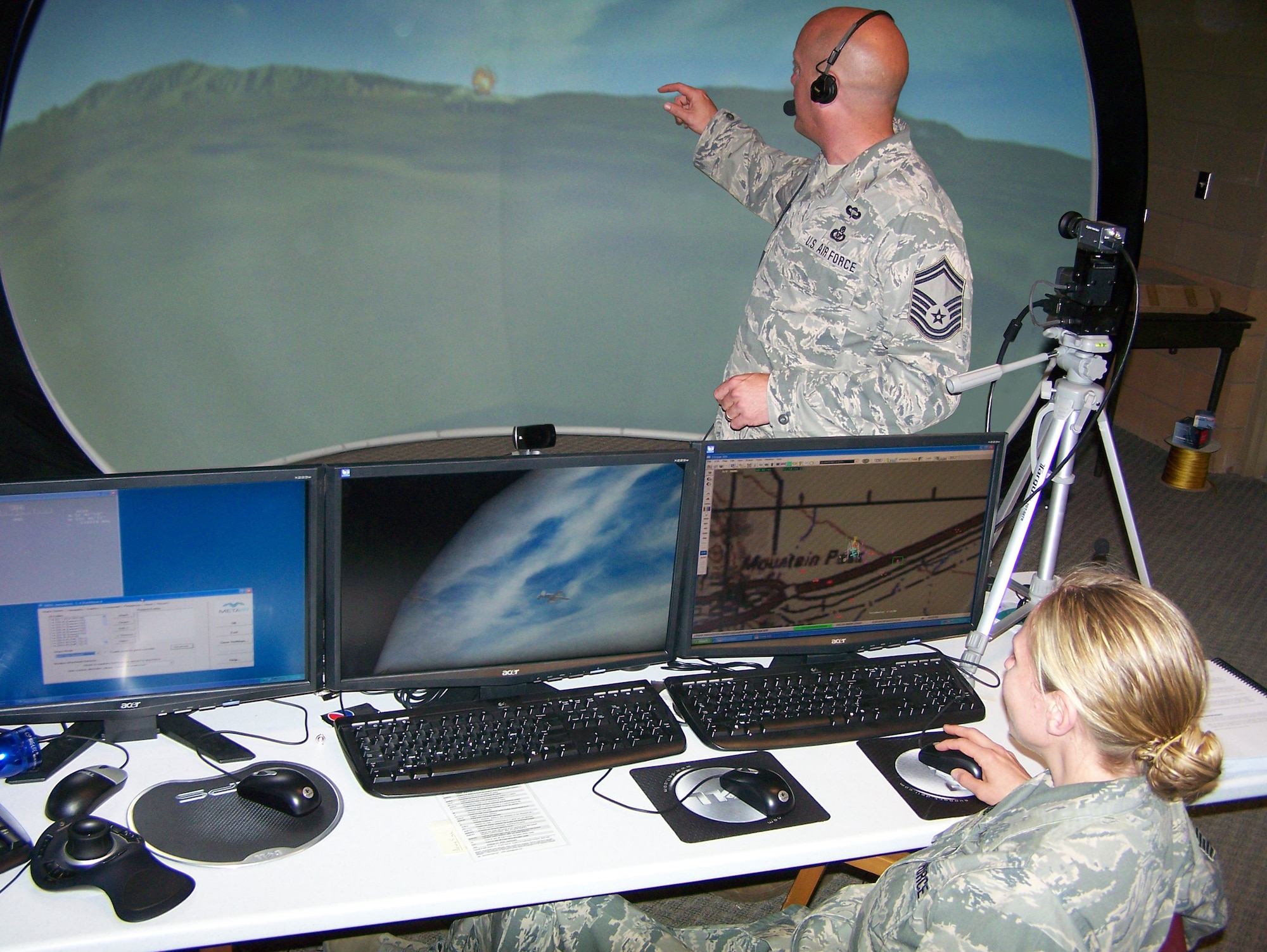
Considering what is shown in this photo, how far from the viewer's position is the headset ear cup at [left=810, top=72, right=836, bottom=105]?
2.26 meters

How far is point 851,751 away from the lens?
159cm

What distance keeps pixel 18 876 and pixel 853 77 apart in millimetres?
2054

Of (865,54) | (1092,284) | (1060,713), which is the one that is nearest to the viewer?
(1060,713)

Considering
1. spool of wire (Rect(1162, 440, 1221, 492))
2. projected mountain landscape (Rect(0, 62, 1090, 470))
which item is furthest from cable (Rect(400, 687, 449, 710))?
spool of wire (Rect(1162, 440, 1221, 492))

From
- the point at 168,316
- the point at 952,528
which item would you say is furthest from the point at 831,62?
the point at 168,316

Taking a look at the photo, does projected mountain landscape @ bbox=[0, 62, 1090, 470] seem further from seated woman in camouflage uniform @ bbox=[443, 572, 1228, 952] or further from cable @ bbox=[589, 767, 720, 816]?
seated woman in camouflage uniform @ bbox=[443, 572, 1228, 952]

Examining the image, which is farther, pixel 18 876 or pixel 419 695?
pixel 419 695

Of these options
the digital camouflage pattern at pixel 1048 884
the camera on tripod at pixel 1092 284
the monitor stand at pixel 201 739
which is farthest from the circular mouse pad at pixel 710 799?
the camera on tripod at pixel 1092 284

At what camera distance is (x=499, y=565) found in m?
1.53

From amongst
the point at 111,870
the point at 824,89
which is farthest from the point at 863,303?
the point at 111,870

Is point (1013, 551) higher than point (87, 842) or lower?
higher

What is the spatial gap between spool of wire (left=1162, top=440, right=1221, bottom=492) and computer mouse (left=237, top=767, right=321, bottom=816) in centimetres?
405

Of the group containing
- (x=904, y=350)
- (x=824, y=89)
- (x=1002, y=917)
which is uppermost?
(x=824, y=89)

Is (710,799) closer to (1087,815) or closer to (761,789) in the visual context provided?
(761,789)
